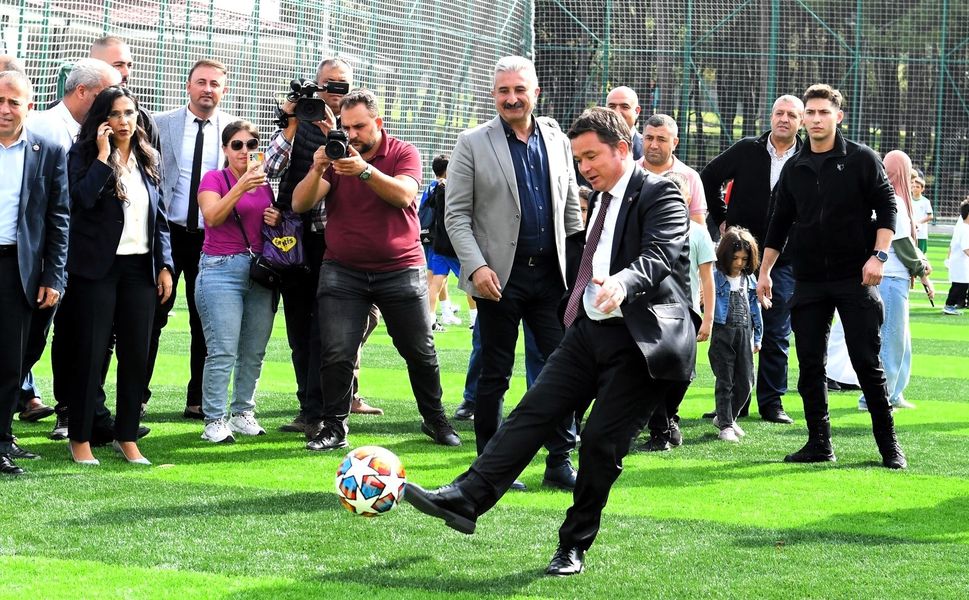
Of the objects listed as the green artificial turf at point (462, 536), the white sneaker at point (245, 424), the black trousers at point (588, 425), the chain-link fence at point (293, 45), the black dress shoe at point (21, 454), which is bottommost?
the green artificial turf at point (462, 536)

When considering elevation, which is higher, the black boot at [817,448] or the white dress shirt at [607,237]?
the white dress shirt at [607,237]

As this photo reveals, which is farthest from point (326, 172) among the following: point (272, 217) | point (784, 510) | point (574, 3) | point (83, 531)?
point (574, 3)

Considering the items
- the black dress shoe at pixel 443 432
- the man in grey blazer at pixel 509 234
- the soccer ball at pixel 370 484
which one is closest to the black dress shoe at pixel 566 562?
the soccer ball at pixel 370 484

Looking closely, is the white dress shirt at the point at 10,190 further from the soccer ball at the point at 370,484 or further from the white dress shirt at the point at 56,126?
the soccer ball at the point at 370,484

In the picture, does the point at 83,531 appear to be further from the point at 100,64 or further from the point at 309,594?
the point at 100,64

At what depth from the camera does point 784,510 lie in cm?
646

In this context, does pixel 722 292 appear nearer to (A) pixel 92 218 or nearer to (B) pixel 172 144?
(B) pixel 172 144

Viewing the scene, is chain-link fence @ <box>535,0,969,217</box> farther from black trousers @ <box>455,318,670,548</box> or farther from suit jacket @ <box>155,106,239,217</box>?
black trousers @ <box>455,318,670,548</box>

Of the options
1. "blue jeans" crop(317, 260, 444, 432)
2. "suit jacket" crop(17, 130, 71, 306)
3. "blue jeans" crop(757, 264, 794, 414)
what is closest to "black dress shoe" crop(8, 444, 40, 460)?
"suit jacket" crop(17, 130, 71, 306)

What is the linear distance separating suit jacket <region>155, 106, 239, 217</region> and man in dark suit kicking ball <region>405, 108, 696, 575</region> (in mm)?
3978

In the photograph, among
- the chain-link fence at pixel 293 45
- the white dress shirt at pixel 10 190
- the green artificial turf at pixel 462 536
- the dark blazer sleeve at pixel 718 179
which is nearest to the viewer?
the green artificial turf at pixel 462 536

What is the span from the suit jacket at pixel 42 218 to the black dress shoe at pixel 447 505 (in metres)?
2.77

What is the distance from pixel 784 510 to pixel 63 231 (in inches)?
157

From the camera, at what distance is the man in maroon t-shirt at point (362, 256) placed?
24.9 feet
